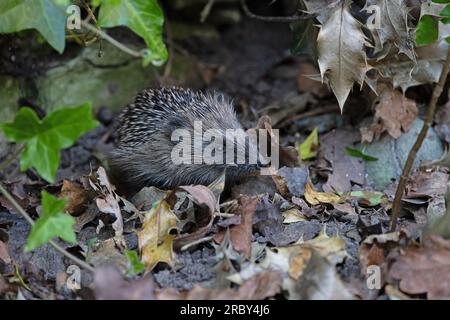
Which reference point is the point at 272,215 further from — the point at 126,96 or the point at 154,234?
the point at 126,96

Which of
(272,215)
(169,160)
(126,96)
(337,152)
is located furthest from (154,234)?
(126,96)

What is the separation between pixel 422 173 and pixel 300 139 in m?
1.41

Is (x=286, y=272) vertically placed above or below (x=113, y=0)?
below

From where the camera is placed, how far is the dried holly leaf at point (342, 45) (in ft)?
17.4

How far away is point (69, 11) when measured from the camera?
4707mm

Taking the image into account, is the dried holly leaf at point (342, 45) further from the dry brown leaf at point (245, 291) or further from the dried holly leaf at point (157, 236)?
the dry brown leaf at point (245, 291)

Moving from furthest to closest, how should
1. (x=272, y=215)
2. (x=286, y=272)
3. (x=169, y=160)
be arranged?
(x=169, y=160) → (x=272, y=215) → (x=286, y=272)

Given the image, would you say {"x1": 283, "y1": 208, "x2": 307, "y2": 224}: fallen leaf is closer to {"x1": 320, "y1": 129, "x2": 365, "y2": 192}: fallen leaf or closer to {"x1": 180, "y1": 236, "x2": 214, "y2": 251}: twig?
{"x1": 180, "y1": 236, "x2": 214, "y2": 251}: twig

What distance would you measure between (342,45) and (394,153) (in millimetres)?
1257

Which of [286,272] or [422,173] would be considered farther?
[422,173]

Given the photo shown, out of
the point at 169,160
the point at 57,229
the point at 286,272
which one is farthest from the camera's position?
the point at 169,160

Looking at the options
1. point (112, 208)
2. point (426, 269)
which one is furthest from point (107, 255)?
point (426, 269)

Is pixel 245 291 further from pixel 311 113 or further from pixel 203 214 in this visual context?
→ pixel 311 113

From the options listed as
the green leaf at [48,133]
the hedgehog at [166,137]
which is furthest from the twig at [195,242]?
the hedgehog at [166,137]
